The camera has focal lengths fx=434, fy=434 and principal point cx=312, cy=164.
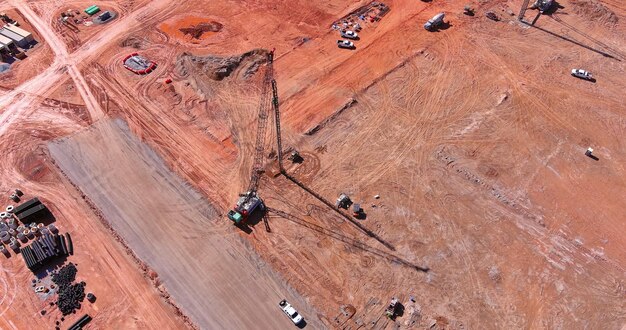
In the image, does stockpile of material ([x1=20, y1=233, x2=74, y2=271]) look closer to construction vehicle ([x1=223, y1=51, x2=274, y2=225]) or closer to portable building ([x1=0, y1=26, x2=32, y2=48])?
construction vehicle ([x1=223, y1=51, x2=274, y2=225])

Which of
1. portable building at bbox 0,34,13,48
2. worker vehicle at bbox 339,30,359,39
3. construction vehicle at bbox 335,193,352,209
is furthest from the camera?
worker vehicle at bbox 339,30,359,39

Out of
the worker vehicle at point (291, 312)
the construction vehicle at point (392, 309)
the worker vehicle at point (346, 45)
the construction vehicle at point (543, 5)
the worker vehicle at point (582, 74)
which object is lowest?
the construction vehicle at point (392, 309)

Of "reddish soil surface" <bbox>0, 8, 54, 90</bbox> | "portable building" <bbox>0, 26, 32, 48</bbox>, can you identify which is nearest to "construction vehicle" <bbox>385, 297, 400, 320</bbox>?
"reddish soil surface" <bbox>0, 8, 54, 90</bbox>

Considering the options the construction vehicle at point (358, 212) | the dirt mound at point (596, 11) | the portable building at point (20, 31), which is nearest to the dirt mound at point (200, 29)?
the portable building at point (20, 31)

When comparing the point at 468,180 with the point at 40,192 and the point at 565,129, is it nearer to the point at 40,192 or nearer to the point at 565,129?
the point at 565,129

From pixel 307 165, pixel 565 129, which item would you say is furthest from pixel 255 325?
pixel 565 129

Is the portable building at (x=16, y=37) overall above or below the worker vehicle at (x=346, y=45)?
above

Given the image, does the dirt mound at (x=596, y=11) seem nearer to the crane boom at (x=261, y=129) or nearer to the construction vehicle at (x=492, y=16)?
the construction vehicle at (x=492, y=16)
